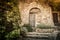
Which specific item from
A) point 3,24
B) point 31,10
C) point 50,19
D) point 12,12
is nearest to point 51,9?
point 50,19

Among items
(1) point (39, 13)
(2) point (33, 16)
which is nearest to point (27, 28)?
(2) point (33, 16)

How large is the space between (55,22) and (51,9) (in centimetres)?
174

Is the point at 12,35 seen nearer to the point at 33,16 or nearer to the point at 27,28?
the point at 27,28

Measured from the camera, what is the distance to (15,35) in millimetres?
13297

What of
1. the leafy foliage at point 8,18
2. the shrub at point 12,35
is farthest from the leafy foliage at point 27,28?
the shrub at point 12,35

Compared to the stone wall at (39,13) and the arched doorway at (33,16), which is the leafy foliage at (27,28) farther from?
the arched doorway at (33,16)

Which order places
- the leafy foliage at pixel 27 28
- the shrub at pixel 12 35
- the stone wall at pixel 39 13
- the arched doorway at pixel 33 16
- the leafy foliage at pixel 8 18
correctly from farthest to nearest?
the arched doorway at pixel 33 16 < the stone wall at pixel 39 13 < the leafy foliage at pixel 27 28 < the leafy foliage at pixel 8 18 < the shrub at pixel 12 35

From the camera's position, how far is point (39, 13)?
1839cm

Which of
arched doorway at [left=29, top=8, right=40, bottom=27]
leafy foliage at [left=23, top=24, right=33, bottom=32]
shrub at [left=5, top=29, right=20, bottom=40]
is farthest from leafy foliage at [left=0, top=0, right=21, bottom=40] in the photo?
arched doorway at [left=29, top=8, right=40, bottom=27]

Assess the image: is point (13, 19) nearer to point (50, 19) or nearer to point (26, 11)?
point (26, 11)

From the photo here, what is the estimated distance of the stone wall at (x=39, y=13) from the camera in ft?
59.2

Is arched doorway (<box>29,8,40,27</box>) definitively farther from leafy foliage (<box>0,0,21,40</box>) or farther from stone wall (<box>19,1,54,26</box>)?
leafy foliage (<box>0,0,21,40</box>)

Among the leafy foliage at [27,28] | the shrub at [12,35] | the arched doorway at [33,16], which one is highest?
the arched doorway at [33,16]

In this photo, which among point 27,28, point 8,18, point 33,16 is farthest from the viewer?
point 33,16
